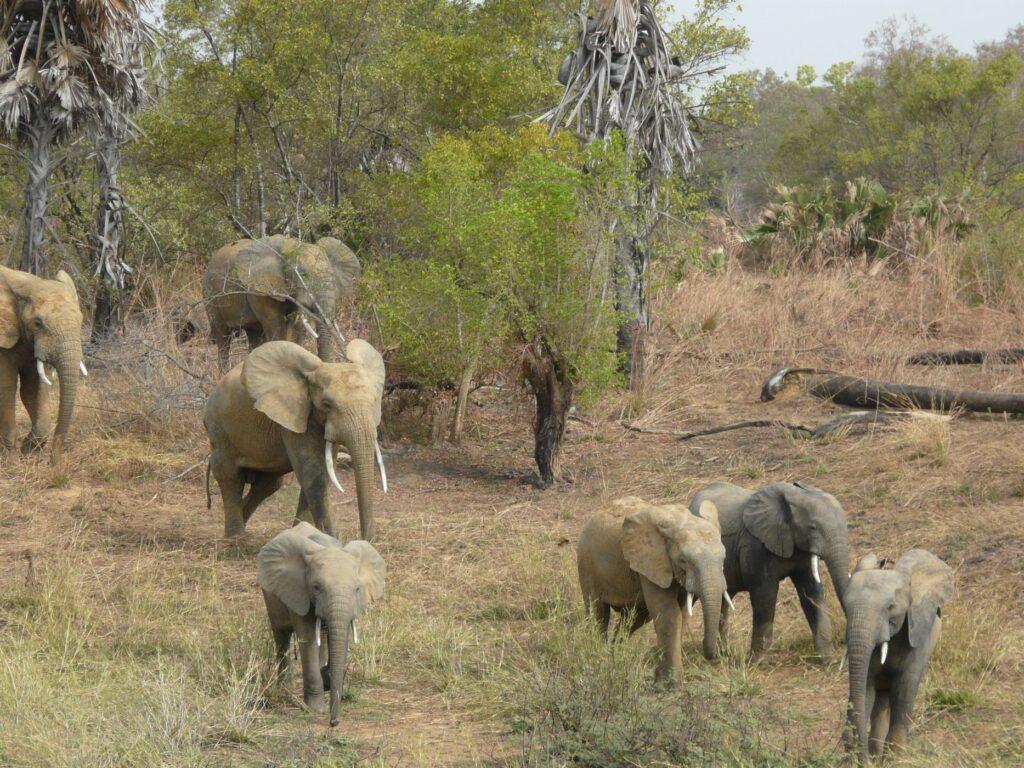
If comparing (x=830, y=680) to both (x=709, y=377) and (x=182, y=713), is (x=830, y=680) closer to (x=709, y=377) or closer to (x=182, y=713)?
(x=182, y=713)

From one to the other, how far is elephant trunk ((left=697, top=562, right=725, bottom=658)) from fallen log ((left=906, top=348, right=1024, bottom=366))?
8.70m

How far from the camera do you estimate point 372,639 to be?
6.94 meters

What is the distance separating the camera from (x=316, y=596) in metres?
5.93

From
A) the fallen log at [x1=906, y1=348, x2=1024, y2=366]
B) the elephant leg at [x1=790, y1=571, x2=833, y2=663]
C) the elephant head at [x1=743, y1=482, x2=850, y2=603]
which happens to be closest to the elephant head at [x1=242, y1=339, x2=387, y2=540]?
the elephant head at [x1=743, y1=482, x2=850, y2=603]

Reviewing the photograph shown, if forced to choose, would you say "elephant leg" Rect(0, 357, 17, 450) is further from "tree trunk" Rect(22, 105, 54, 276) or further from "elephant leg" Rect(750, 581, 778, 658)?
"elephant leg" Rect(750, 581, 778, 658)

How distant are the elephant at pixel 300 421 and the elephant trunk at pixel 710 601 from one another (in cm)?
280

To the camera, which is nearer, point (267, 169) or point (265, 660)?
point (265, 660)

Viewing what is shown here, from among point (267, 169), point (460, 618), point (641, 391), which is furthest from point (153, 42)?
point (460, 618)

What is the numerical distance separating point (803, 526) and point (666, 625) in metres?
0.94

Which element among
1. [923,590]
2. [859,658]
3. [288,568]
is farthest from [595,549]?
[859,658]

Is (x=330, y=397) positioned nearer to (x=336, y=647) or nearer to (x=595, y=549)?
(x=595, y=549)

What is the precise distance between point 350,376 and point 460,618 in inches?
68.4

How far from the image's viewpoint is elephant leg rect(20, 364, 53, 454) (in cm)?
1156

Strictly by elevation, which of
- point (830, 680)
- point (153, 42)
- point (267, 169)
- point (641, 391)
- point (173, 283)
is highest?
point (153, 42)
